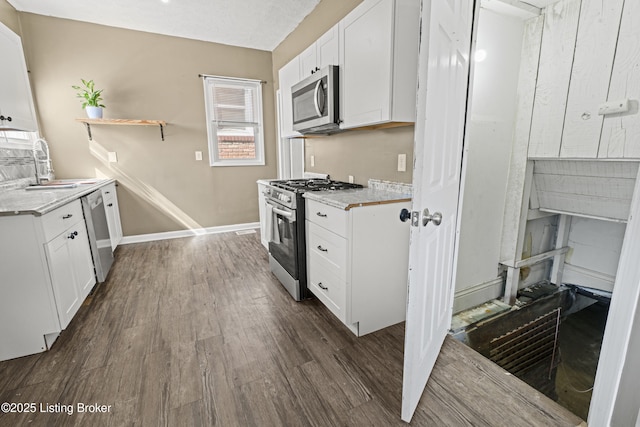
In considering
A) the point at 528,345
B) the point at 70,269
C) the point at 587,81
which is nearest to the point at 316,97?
the point at 587,81

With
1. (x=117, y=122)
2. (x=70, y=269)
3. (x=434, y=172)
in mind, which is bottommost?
(x=70, y=269)

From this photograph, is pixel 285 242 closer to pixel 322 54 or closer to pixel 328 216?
pixel 328 216

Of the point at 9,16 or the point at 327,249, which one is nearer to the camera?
the point at 327,249

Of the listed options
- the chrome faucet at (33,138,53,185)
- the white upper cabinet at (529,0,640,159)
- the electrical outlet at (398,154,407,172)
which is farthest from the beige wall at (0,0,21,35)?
the white upper cabinet at (529,0,640,159)

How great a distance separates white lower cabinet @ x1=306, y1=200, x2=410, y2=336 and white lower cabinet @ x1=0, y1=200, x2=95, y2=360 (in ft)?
5.38

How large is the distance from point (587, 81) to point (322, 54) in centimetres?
188

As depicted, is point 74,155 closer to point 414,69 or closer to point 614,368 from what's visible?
point 414,69

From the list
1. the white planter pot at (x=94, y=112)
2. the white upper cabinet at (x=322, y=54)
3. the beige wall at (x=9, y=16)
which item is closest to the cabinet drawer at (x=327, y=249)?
the white upper cabinet at (x=322, y=54)

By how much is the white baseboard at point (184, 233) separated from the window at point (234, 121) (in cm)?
95

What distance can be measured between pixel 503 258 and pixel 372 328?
143cm

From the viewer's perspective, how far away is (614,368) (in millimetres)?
1091

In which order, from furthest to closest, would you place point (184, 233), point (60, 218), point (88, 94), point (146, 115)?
point (184, 233)
point (146, 115)
point (88, 94)
point (60, 218)

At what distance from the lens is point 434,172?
1.22 metres

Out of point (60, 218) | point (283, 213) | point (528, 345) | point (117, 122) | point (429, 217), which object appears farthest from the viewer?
point (117, 122)
